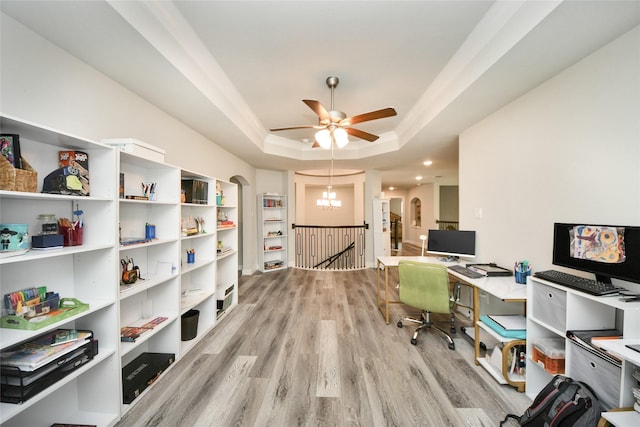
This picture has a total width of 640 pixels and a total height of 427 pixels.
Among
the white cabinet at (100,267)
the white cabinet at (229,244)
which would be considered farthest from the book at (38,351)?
the white cabinet at (229,244)

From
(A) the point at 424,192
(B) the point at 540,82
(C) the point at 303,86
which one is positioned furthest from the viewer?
(A) the point at 424,192

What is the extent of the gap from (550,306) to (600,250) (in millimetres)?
469

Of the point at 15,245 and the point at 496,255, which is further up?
the point at 15,245

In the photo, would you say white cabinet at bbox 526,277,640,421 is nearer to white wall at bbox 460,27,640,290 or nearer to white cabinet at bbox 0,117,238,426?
white wall at bbox 460,27,640,290

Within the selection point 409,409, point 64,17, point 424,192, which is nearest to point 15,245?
point 64,17

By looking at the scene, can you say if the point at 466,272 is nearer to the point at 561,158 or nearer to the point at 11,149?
the point at 561,158

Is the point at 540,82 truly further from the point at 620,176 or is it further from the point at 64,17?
the point at 64,17

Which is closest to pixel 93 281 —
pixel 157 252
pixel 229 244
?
pixel 157 252

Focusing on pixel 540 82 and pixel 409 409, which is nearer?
pixel 409 409

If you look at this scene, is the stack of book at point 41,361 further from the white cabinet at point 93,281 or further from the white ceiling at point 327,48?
the white ceiling at point 327,48

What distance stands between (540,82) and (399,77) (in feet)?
3.94

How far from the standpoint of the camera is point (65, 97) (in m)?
1.65

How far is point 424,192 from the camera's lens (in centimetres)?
933

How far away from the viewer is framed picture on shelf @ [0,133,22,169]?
3.78 feet
